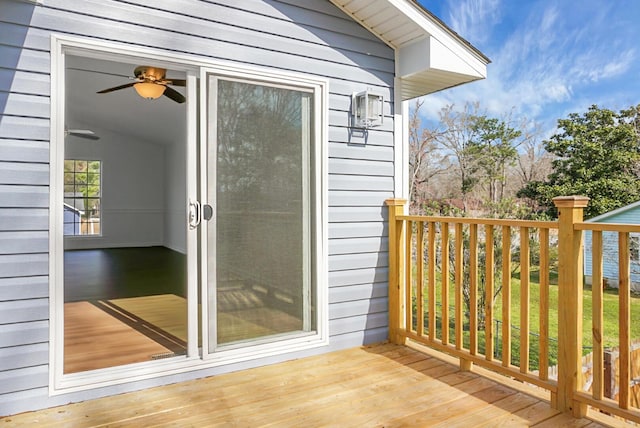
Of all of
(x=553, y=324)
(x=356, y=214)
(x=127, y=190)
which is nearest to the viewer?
(x=356, y=214)

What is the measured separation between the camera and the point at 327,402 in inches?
96.7

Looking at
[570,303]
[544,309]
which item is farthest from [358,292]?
[570,303]

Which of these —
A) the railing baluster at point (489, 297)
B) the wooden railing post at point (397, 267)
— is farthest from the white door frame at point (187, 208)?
the railing baluster at point (489, 297)

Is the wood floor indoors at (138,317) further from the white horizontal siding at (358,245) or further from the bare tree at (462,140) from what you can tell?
the bare tree at (462,140)

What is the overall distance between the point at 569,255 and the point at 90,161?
1059 cm

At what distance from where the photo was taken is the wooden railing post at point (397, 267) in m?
3.42

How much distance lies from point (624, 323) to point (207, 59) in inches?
105

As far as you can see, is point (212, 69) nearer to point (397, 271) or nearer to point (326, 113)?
point (326, 113)

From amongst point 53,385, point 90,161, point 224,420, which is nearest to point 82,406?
point 53,385

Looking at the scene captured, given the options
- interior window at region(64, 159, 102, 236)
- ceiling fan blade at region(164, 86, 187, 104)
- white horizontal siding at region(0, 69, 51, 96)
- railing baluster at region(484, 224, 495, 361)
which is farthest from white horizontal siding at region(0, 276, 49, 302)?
interior window at region(64, 159, 102, 236)

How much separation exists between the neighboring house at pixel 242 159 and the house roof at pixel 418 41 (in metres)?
0.01

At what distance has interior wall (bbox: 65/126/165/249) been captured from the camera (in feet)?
34.2

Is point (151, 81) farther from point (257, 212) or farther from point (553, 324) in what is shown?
point (553, 324)

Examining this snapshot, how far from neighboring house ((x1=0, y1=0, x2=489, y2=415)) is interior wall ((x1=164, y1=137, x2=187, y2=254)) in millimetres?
5883
